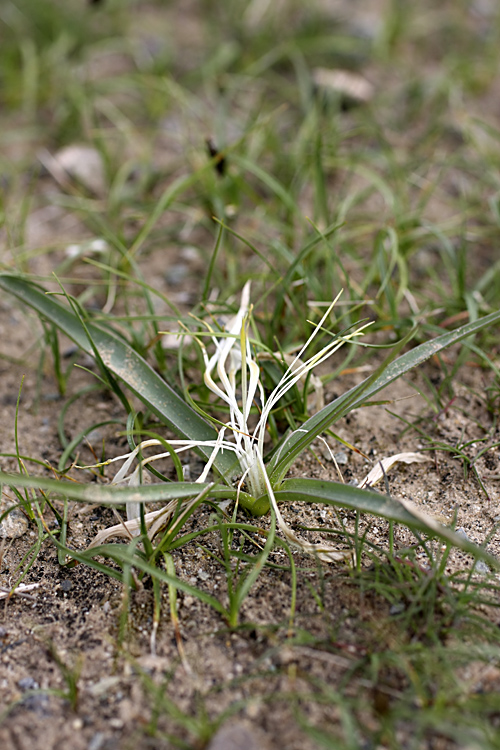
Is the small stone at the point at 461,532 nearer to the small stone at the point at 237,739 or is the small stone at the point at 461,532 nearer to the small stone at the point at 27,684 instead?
the small stone at the point at 237,739

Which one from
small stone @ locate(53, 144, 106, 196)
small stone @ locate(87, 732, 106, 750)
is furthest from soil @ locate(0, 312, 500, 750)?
small stone @ locate(53, 144, 106, 196)

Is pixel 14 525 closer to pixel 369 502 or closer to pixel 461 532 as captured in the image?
pixel 369 502

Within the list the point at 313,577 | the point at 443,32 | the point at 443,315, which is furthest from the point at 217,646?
the point at 443,32

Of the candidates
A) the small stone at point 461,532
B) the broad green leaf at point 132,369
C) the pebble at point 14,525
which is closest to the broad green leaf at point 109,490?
the broad green leaf at point 132,369

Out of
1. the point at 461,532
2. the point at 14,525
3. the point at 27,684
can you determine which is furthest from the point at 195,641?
the point at 461,532

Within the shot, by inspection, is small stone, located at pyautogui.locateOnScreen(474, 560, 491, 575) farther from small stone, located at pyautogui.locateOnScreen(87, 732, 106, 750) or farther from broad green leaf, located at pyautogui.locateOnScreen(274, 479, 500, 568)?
small stone, located at pyautogui.locateOnScreen(87, 732, 106, 750)

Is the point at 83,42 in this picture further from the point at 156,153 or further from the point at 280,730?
the point at 280,730
